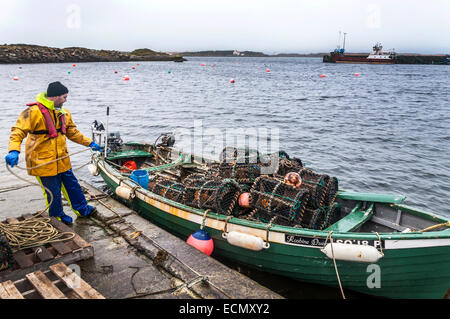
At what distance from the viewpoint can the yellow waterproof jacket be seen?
510 centimetres

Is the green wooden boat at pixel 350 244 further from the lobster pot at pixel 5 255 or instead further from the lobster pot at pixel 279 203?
the lobster pot at pixel 5 255

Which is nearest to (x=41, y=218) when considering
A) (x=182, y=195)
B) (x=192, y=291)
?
(x=182, y=195)

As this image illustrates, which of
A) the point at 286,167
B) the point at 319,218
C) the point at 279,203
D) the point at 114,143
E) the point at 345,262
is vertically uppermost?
the point at 286,167

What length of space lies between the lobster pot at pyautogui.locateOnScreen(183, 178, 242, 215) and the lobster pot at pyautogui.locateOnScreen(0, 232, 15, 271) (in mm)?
3162

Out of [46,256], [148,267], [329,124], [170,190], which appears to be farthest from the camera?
[329,124]

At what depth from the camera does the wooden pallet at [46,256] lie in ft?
14.0

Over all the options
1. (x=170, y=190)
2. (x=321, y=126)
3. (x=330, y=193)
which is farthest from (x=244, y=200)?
(x=321, y=126)

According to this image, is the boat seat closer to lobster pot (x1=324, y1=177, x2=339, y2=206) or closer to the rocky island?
lobster pot (x1=324, y1=177, x2=339, y2=206)

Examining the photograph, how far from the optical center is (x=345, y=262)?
5086 millimetres

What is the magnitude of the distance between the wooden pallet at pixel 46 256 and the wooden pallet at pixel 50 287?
140mm

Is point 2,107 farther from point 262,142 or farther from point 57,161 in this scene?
point 57,161

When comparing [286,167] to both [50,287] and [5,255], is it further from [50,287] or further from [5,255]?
[5,255]

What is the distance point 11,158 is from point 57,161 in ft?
2.86

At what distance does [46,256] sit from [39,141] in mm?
1962
